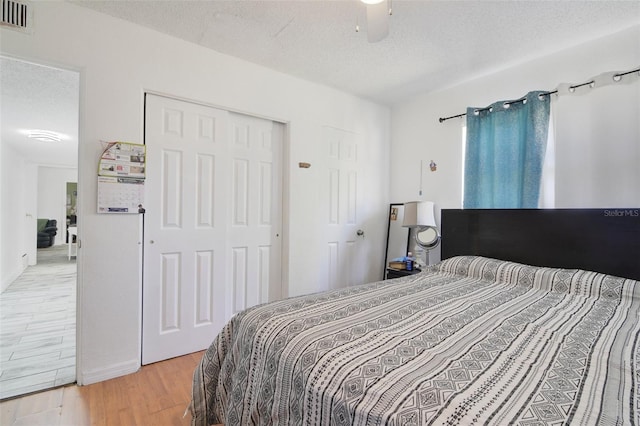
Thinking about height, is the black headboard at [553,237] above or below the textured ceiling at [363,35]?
below

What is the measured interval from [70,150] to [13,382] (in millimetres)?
5054

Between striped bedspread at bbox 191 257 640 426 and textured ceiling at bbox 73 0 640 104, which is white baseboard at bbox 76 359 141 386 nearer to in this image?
striped bedspread at bbox 191 257 640 426

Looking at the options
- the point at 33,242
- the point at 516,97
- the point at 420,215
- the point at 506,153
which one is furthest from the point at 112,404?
the point at 33,242

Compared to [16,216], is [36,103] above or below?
above

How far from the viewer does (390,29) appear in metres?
2.08

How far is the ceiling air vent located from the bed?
2135mm

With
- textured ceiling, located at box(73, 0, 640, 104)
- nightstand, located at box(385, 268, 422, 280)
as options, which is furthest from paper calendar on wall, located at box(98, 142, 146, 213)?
nightstand, located at box(385, 268, 422, 280)

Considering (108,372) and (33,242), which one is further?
(33,242)

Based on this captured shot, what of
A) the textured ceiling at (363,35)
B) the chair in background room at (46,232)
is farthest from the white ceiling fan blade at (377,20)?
the chair in background room at (46,232)

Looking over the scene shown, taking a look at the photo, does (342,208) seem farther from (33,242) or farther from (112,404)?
(33,242)

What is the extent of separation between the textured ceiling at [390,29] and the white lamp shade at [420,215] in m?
1.25

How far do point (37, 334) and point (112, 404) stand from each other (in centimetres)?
161

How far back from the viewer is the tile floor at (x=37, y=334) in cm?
196

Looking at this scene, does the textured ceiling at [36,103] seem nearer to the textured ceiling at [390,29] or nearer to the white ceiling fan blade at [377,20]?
the textured ceiling at [390,29]
